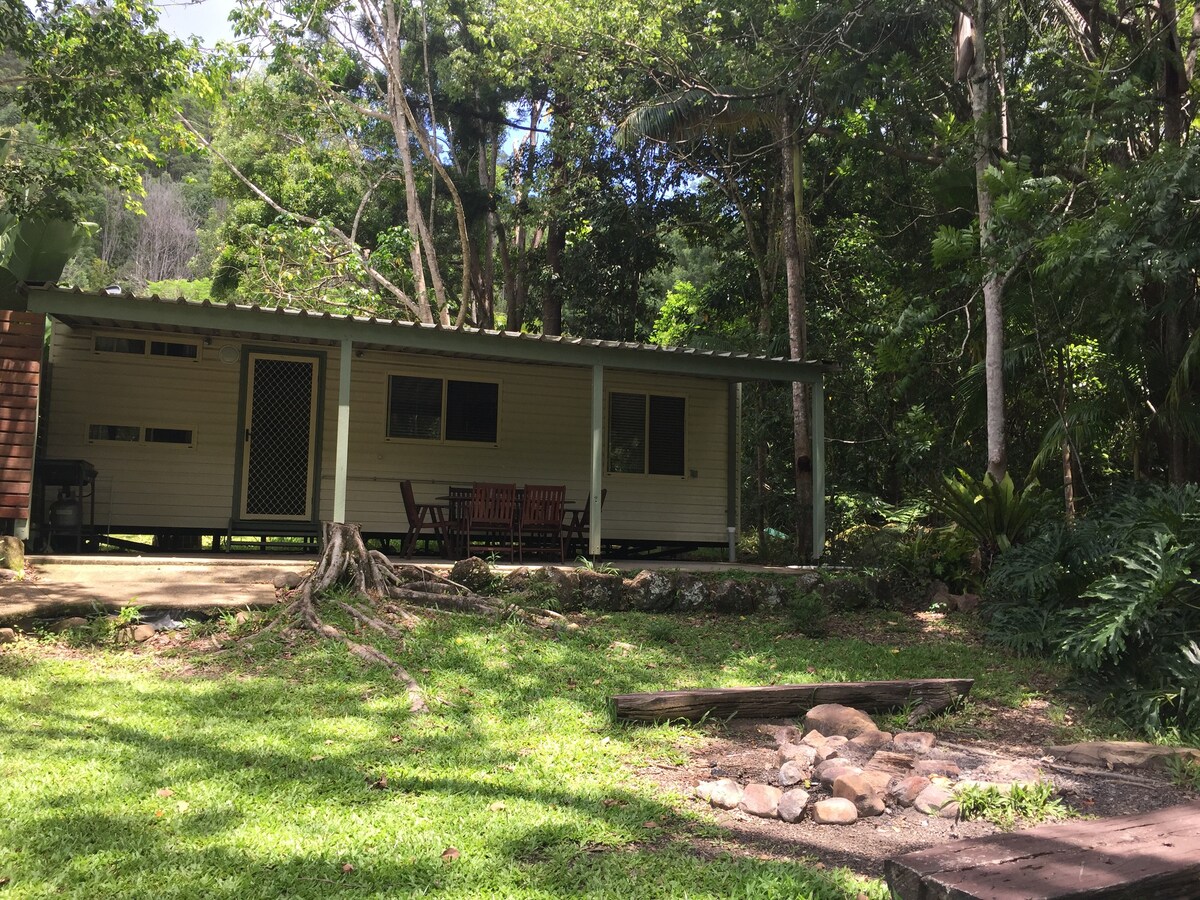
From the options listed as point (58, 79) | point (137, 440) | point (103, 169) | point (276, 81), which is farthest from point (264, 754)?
point (276, 81)

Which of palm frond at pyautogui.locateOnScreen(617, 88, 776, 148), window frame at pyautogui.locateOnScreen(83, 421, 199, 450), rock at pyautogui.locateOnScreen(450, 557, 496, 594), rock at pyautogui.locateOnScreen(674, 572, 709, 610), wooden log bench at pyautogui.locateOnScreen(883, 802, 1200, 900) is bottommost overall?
wooden log bench at pyautogui.locateOnScreen(883, 802, 1200, 900)

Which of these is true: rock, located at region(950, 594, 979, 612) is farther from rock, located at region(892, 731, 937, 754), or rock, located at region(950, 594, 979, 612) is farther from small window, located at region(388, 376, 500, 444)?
small window, located at region(388, 376, 500, 444)

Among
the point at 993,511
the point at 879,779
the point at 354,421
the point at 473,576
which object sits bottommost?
the point at 879,779

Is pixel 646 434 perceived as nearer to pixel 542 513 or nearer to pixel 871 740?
pixel 542 513

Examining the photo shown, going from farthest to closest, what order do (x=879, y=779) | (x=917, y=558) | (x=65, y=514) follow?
(x=917, y=558) → (x=65, y=514) → (x=879, y=779)

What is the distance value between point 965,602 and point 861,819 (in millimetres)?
5734

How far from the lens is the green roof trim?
307 inches

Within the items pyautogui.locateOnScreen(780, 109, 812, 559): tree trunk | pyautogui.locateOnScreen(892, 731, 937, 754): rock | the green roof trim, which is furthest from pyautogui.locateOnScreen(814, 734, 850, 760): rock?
pyautogui.locateOnScreen(780, 109, 812, 559): tree trunk

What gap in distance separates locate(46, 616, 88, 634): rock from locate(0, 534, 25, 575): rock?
136cm

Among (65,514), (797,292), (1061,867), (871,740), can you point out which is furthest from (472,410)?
A: (1061,867)

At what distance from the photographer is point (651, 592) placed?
8.18 meters

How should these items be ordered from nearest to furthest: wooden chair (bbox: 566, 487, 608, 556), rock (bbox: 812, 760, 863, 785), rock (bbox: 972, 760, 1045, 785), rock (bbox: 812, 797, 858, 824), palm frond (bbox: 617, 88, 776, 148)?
rock (bbox: 812, 797, 858, 824) < rock (bbox: 812, 760, 863, 785) < rock (bbox: 972, 760, 1045, 785) < wooden chair (bbox: 566, 487, 608, 556) < palm frond (bbox: 617, 88, 776, 148)

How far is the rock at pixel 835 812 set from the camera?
3.43 metres

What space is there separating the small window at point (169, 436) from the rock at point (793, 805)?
8320mm
